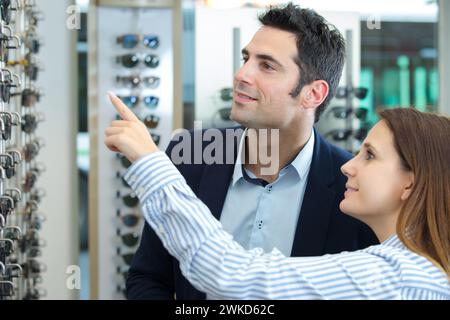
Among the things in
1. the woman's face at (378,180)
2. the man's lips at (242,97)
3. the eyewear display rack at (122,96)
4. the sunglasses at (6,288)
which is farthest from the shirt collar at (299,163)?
the eyewear display rack at (122,96)

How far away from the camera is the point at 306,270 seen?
4.69 ft

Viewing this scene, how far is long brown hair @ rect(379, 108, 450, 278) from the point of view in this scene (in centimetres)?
153

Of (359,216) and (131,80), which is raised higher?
(131,80)

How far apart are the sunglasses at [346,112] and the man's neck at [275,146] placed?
147 inches

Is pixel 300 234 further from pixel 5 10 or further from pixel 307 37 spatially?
pixel 5 10

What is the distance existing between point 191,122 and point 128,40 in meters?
0.77

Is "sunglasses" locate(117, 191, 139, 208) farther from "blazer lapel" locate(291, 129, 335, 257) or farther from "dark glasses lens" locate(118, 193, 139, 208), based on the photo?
"blazer lapel" locate(291, 129, 335, 257)

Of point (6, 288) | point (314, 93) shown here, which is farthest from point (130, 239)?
point (314, 93)

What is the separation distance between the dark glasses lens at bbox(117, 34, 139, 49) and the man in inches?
124

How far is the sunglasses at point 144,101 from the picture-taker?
533cm

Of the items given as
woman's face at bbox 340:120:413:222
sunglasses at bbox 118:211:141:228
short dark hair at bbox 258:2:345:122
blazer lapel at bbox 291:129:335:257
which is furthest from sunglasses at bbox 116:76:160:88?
woman's face at bbox 340:120:413:222

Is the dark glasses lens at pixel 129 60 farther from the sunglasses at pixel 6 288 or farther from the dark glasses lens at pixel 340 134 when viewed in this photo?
the sunglasses at pixel 6 288

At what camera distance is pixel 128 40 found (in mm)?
5277

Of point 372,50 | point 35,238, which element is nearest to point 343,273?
point 35,238
